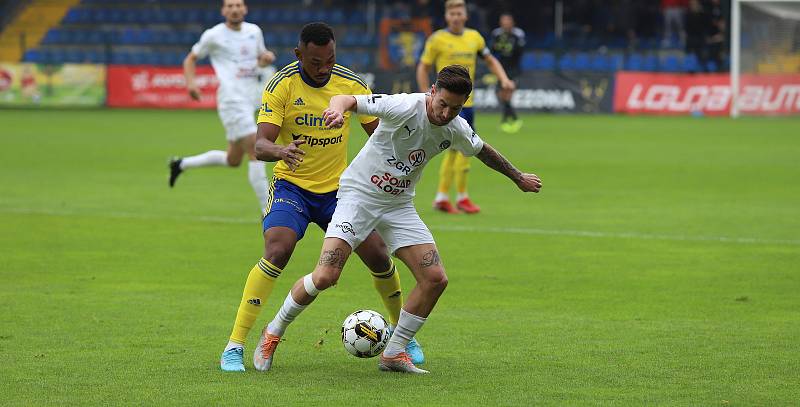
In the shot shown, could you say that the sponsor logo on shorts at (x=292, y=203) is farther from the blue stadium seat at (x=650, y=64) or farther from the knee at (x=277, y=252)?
the blue stadium seat at (x=650, y=64)

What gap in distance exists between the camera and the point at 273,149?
663 cm

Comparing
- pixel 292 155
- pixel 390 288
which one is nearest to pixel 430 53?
pixel 390 288

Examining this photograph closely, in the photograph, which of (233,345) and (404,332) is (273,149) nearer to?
(233,345)

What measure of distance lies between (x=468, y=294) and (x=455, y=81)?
3.48 metres

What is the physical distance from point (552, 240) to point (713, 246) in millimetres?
1542

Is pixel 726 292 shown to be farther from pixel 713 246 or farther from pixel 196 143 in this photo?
pixel 196 143

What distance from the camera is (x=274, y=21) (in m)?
43.7

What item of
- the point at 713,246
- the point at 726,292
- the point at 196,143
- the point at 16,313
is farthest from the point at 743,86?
the point at 16,313

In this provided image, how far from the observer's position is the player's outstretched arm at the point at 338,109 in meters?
5.96

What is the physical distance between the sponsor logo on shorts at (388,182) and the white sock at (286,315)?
0.75m

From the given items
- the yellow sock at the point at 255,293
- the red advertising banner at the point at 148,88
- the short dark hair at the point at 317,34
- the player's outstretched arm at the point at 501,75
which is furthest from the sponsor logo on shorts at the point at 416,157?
the red advertising banner at the point at 148,88

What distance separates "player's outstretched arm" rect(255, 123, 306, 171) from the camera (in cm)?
648

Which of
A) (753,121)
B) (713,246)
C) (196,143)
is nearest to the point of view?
(713,246)

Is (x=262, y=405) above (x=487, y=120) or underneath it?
above
